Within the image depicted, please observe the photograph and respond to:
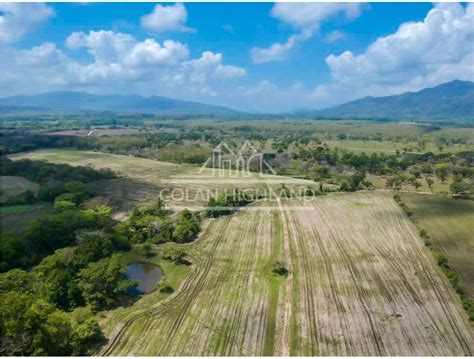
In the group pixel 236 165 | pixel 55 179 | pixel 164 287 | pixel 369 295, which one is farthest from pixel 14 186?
pixel 369 295

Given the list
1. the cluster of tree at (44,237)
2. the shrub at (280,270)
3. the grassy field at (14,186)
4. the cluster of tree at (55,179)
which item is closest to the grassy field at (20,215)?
the cluster of tree at (55,179)

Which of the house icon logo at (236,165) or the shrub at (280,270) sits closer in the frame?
the shrub at (280,270)

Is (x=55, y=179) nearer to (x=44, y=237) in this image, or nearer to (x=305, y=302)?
(x=44, y=237)

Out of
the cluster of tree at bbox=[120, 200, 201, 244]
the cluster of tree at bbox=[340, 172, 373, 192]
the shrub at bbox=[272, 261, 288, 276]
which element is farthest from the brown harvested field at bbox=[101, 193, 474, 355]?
the cluster of tree at bbox=[340, 172, 373, 192]

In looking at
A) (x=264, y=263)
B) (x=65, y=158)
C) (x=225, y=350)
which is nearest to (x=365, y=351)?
(x=225, y=350)

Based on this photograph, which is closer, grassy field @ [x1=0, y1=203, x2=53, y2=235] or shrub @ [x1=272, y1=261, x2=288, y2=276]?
shrub @ [x1=272, y1=261, x2=288, y2=276]

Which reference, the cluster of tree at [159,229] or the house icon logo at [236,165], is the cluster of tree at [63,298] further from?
the house icon logo at [236,165]

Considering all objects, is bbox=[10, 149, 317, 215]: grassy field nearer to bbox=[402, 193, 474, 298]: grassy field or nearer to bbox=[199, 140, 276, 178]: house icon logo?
bbox=[199, 140, 276, 178]: house icon logo
